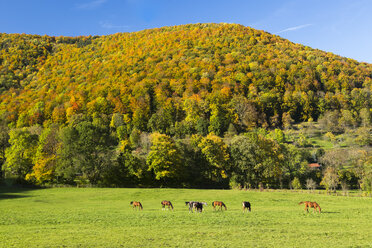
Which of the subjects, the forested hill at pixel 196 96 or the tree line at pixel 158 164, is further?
the forested hill at pixel 196 96

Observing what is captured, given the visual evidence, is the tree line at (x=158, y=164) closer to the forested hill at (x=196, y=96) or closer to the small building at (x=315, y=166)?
the small building at (x=315, y=166)

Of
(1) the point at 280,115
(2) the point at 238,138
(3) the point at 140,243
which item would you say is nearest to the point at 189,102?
(1) the point at 280,115

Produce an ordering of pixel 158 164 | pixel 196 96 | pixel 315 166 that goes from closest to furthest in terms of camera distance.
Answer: pixel 158 164 → pixel 315 166 → pixel 196 96

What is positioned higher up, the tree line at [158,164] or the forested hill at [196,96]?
the forested hill at [196,96]

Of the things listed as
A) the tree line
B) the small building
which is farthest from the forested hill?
the tree line

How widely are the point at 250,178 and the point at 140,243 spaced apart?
62.9 meters

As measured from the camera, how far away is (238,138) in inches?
3103

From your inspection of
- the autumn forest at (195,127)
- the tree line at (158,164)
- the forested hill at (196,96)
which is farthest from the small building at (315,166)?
the forested hill at (196,96)

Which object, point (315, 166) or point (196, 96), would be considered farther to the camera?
point (196, 96)

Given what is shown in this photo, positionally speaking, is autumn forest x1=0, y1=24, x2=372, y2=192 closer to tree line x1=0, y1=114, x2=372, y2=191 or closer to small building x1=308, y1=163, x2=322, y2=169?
tree line x1=0, y1=114, x2=372, y2=191

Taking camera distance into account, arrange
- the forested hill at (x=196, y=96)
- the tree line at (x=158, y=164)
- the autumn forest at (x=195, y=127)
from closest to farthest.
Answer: the tree line at (x=158, y=164), the autumn forest at (x=195, y=127), the forested hill at (x=196, y=96)

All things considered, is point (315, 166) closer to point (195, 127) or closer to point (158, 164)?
point (158, 164)

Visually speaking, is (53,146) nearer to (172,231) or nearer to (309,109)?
(172,231)

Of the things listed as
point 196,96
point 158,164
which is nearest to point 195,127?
point 196,96
